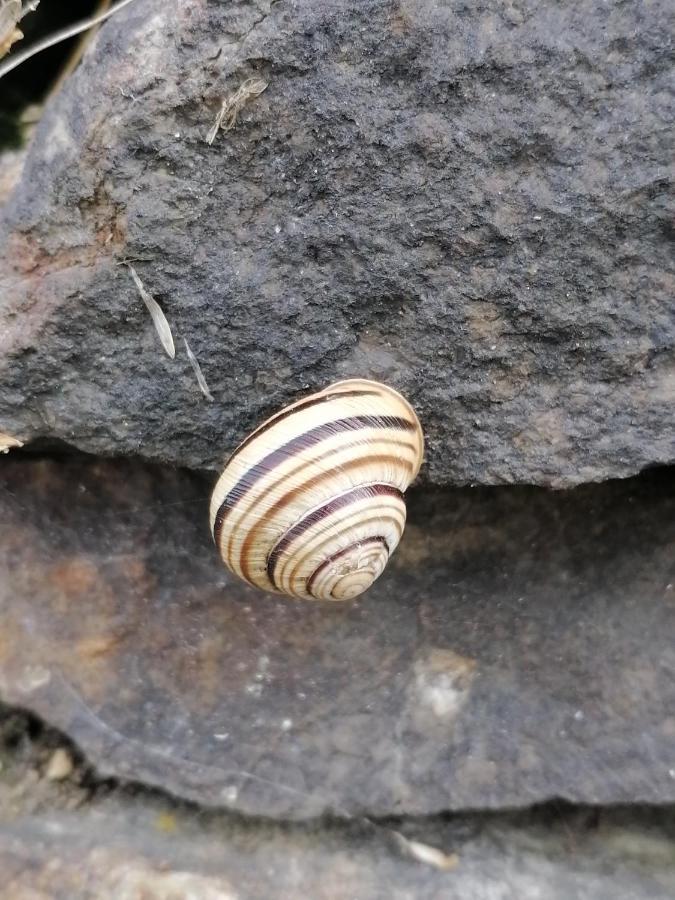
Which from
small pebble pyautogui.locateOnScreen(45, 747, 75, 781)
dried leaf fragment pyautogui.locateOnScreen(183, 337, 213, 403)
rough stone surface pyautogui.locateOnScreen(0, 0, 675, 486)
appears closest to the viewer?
rough stone surface pyautogui.locateOnScreen(0, 0, 675, 486)

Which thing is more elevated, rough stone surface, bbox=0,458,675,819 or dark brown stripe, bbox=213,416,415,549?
dark brown stripe, bbox=213,416,415,549

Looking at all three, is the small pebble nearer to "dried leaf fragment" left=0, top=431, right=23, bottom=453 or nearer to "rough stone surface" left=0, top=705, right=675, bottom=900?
"rough stone surface" left=0, top=705, right=675, bottom=900

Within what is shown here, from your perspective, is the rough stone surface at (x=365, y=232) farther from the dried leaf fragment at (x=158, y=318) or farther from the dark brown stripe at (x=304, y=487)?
the dark brown stripe at (x=304, y=487)

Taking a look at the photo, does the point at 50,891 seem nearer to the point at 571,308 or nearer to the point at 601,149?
the point at 571,308

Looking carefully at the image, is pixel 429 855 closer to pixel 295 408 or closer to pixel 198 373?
pixel 295 408

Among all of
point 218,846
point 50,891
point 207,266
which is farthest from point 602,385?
point 50,891

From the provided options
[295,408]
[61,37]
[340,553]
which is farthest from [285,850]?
[61,37]

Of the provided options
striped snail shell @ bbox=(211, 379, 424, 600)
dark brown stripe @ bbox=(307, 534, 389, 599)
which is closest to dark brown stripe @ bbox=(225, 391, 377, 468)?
striped snail shell @ bbox=(211, 379, 424, 600)

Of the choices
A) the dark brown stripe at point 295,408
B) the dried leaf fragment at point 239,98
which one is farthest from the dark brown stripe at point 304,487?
the dried leaf fragment at point 239,98
